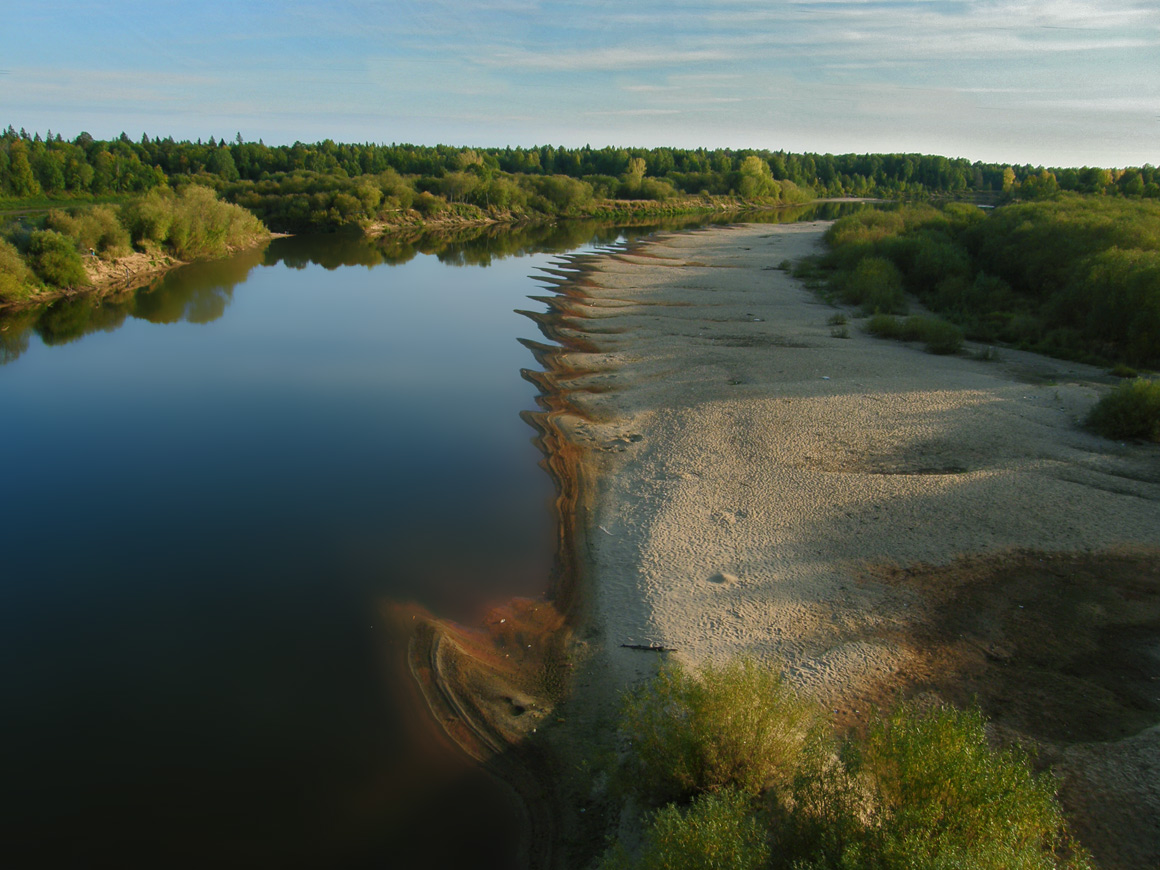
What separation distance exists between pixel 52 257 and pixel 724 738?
32537 mm

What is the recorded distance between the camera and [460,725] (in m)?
7.48

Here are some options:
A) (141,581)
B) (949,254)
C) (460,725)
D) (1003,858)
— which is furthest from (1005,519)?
(949,254)

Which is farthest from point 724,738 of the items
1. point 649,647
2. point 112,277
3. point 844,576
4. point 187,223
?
point 187,223

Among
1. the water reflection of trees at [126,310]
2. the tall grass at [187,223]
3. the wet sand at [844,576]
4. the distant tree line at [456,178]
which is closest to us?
the wet sand at [844,576]

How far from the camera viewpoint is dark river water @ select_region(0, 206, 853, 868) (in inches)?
250

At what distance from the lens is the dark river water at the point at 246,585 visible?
20.8ft

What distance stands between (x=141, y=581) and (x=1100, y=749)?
1133 centimetres

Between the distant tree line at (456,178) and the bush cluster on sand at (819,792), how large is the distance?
52209 millimetres

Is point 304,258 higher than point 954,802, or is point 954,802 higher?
point 304,258

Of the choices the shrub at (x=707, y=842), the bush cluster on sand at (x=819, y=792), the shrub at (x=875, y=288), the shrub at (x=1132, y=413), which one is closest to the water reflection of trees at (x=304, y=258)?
the shrub at (x=875, y=288)

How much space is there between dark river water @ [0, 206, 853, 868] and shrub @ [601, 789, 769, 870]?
6.92 ft

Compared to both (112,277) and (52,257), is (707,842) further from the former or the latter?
(112,277)

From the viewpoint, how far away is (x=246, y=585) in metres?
9.60

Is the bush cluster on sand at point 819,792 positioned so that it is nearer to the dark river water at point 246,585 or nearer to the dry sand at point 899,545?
the dry sand at point 899,545
